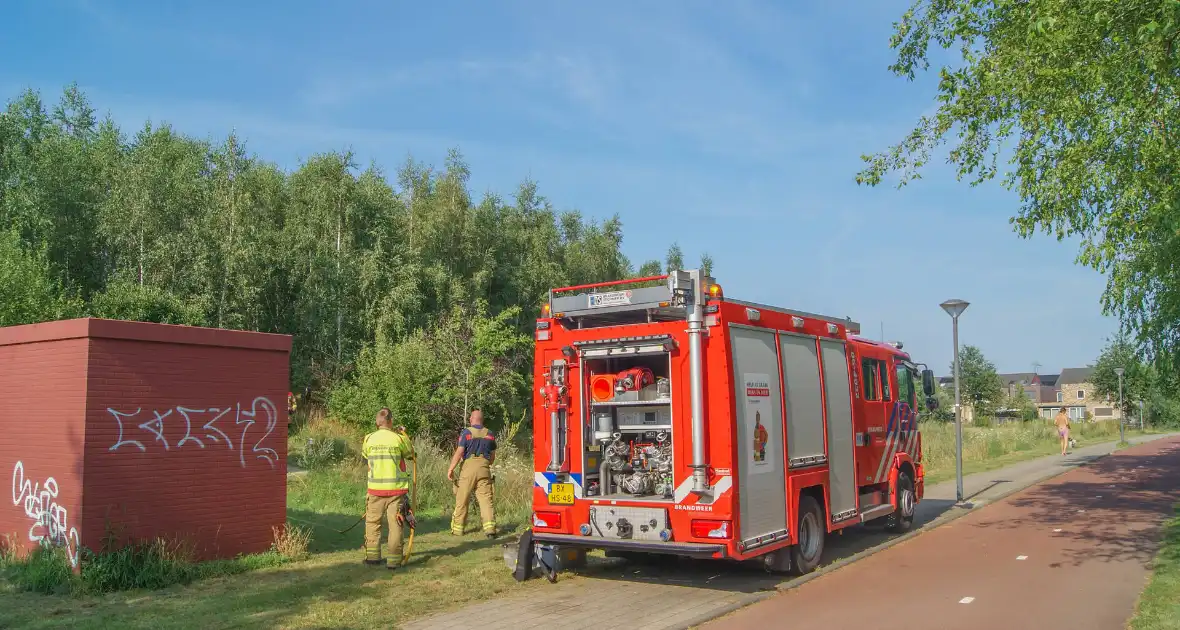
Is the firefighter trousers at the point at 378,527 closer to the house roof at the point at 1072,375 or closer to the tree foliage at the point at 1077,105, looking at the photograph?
the tree foliage at the point at 1077,105

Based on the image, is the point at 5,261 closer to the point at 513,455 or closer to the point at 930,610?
the point at 513,455

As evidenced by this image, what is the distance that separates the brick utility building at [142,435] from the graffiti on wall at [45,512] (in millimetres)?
19

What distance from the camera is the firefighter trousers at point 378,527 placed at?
31.5ft

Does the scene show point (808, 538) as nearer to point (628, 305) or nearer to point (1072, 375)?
point (628, 305)

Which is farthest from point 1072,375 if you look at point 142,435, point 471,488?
point 142,435

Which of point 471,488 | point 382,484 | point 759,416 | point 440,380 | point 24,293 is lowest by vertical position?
point 471,488

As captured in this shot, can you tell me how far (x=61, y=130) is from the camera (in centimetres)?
3388

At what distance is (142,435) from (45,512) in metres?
1.21

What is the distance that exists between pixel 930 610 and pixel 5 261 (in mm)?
22643

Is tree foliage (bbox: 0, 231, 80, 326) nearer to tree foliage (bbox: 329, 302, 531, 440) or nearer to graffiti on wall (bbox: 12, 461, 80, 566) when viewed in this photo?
tree foliage (bbox: 329, 302, 531, 440)

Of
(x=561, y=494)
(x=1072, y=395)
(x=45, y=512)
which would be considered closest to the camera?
(x=45, y=512)

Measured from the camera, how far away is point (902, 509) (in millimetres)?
12367

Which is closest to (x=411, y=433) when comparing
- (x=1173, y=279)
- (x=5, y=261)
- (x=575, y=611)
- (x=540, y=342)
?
(x=5, y=261)

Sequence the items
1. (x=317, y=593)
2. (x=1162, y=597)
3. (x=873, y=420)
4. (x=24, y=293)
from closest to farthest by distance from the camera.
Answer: (x=1162, y=597), (x=317, y=593), (x=873, y=420), (x=24, y=293)
